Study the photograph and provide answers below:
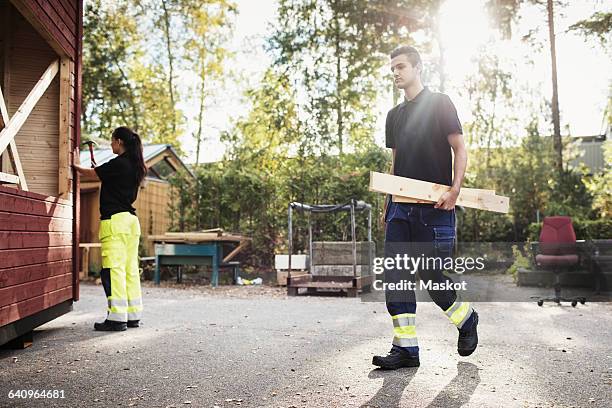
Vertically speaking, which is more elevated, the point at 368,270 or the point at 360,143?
the point at 360,143

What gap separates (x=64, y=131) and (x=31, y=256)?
163 cm

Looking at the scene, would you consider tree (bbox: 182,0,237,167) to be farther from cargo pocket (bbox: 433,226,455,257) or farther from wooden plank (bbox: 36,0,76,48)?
cargo pocket (bbox: 433,226,455,257)

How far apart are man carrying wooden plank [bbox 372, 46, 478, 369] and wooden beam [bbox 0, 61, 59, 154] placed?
3.02 metres

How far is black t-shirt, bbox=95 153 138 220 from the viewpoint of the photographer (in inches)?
226

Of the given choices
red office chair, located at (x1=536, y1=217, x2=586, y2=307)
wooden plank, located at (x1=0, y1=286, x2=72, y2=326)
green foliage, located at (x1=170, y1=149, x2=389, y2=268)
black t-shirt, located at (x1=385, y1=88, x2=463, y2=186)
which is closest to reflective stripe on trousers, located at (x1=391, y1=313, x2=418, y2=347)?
black t-shirt, located at (x1=385, y1=88, x2=463, y2=186)

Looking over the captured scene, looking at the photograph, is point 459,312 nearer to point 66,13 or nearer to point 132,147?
point 132,147

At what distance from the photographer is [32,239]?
4867 millimetres

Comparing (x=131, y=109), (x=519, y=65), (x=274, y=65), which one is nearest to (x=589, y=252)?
(x=519, y=65)

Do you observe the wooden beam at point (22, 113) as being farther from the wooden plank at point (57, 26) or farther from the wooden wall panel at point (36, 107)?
the wooden wall panel at point (36, 107)

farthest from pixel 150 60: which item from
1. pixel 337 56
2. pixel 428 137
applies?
pixel 428 137

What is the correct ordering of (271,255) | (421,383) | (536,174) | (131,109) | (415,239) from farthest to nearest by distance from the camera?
(131,109), (536,174), (271,255), (415,239), (421,383)

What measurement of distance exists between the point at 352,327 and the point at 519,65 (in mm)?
13134

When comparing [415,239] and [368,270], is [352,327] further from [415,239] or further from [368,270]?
[368,270]

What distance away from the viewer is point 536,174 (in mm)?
15078
